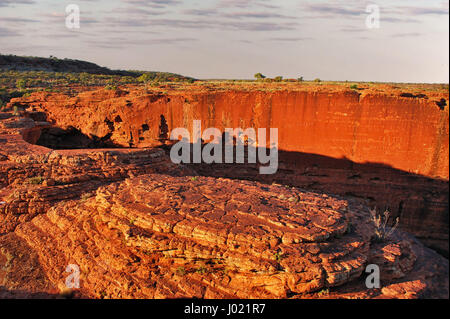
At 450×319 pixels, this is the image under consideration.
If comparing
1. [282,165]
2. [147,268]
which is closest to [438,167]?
[282,165]

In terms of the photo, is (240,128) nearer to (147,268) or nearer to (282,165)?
(282,165)

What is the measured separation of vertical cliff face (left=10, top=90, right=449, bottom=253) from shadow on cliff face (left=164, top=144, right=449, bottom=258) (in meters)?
0.03

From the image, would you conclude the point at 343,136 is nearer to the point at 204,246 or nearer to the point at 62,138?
the point at 204,246

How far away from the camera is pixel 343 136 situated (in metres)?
11.2

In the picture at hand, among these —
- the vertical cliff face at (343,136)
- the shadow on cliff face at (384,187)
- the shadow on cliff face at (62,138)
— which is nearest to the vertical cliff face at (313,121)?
the vertical cliff face at (343,136)

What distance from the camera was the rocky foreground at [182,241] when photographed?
489 centimetres

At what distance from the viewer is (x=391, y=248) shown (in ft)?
21.1

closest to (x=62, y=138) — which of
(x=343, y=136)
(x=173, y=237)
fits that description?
(x=173, y=237)

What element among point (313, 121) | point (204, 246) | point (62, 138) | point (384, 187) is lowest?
point (384, 187)

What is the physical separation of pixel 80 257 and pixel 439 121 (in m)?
11.2

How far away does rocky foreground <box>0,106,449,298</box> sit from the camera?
4.89 metres

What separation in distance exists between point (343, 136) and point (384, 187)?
89.2 inches

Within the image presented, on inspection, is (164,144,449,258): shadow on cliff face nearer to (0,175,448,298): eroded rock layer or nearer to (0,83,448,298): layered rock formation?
(0,83,448,298): layered rock formation

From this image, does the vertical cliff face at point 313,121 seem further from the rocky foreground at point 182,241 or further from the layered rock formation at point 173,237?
the rocky foreground at point 182,241
